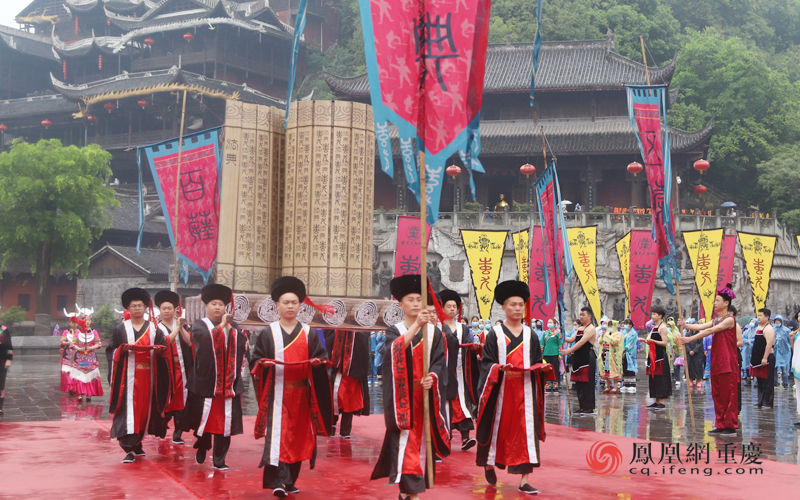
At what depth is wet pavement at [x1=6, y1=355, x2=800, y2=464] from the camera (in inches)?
355

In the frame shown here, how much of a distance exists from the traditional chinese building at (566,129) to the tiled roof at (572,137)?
40mm

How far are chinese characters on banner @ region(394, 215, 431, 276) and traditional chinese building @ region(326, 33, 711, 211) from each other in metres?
15.2

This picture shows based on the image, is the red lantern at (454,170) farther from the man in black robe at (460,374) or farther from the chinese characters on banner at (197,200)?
the man in black robe at (460,374)

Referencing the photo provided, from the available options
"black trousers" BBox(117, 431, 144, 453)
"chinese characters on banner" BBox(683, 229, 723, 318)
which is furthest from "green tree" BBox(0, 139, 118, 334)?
"black trousers" BBox(117, 431, 144, 453)

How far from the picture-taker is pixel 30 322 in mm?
32375

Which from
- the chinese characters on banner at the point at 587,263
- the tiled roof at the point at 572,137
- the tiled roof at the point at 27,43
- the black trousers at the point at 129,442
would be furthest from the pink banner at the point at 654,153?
the tiled roof at the point at 27,43

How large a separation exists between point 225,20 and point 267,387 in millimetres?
42751

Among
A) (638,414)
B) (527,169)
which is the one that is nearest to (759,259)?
(638,414)

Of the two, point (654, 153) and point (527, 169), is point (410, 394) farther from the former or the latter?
point (527, 169)

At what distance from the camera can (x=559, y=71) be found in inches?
1405

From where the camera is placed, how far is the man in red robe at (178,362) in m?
7.61

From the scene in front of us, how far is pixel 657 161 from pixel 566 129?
81.3 ft

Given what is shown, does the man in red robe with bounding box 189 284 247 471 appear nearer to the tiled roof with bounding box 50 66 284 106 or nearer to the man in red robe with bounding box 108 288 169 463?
the man in red robe with bounding box 108 288 169 463

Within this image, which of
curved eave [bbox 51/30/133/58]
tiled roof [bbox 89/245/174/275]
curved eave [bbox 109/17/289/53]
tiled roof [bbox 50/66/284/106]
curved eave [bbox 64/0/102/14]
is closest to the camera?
tiled roof [bbox 89/245/174/275]
